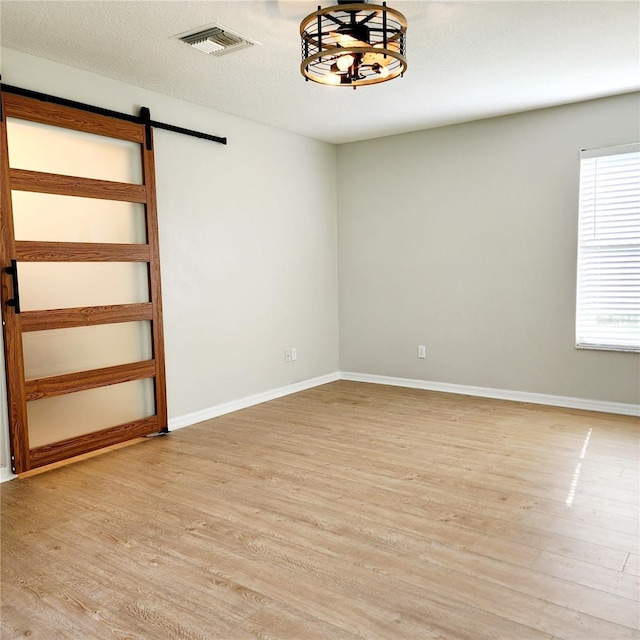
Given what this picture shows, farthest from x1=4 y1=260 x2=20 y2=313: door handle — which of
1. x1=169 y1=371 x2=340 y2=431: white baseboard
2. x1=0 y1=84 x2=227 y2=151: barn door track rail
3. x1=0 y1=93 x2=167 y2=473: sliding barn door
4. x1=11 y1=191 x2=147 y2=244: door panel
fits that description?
x1=169 y1=371 x2=340 y2=431: white baseboard

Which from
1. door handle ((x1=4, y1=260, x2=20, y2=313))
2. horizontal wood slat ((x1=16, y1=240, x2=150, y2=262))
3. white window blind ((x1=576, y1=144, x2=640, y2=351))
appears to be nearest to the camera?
door handle ((x1=4, y1=260, x2=20, y2=313))

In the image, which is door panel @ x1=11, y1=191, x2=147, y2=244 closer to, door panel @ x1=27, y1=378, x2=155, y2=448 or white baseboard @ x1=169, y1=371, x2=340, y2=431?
door panel @ x1=27, y1=378, x2=155, y2=448

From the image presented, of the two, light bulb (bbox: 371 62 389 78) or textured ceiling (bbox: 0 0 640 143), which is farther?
light bulb (bbox: 371 62 389 78)

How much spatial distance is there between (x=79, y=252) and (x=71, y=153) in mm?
666

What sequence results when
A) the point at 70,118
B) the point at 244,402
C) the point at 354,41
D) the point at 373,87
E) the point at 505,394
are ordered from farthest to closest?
the point at 505,394, the point at 244,402, the point at 373,87, the point at 70,118, the point at 354,41

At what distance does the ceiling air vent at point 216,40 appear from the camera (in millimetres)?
3084

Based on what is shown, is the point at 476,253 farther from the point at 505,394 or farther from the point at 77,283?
the point at 77,283

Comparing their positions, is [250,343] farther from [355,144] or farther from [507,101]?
[507,101]

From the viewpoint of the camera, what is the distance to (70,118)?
363 centimetres

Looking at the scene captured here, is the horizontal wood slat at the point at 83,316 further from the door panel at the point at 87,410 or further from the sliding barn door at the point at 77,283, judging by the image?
the door panel at the point at 87,410

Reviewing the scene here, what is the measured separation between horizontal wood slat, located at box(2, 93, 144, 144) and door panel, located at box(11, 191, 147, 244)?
18.3 inches

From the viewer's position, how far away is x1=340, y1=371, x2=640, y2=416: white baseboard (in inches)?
182

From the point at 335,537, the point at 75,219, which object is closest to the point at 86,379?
the point at 75,219

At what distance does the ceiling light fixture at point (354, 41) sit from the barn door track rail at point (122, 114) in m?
1.50
